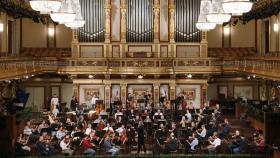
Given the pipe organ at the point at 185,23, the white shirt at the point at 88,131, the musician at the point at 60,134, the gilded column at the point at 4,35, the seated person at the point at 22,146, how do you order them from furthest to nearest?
the pipe organ at the point at 185,23, the gilded column at the point at 4,35, the white shirt at the point at 88,131, the musician at the point at 60,134, the seated person at the point at 22,146

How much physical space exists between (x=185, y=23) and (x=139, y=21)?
289cm

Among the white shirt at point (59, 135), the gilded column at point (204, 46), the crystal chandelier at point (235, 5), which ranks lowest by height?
the white shirt at point (59, 135)

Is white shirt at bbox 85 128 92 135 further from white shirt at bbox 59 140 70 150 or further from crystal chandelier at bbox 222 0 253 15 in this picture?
crystal chandelier at bbox 222 0 253 15

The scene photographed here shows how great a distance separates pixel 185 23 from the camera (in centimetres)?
3612

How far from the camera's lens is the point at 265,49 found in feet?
124

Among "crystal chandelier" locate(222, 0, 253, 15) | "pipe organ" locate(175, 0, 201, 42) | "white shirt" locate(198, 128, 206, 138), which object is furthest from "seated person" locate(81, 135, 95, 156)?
"pipe organ" locate(175, 0, 201, 42)

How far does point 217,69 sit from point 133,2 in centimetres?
670

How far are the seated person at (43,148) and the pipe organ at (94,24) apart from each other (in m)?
15.1

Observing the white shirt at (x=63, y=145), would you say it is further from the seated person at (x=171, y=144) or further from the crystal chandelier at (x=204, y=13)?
the crystal chandelier at (x=204, y=13)

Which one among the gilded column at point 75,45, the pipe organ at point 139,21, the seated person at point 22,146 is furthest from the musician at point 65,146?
the pipe organ at point 139,21

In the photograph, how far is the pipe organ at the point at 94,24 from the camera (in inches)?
1410

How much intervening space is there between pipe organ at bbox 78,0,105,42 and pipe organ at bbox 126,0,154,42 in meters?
1.64

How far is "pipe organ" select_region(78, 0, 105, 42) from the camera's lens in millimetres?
35812

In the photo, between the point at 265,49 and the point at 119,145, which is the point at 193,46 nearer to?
the point at 265,49
